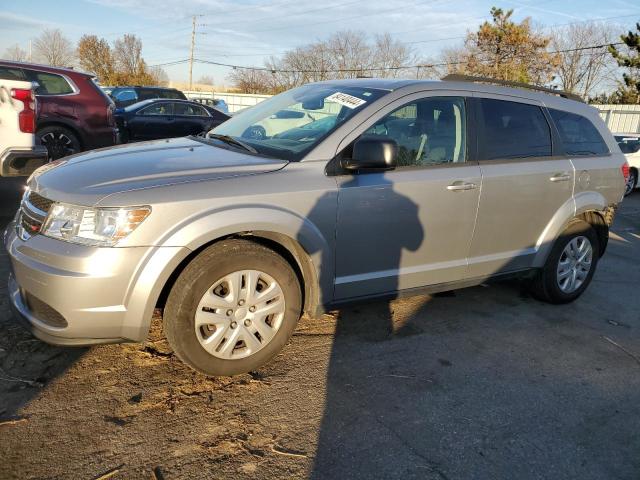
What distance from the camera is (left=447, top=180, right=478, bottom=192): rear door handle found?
3.62m

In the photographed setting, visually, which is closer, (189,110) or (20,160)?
(20,160)

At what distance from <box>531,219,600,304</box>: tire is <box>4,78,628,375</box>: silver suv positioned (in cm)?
2

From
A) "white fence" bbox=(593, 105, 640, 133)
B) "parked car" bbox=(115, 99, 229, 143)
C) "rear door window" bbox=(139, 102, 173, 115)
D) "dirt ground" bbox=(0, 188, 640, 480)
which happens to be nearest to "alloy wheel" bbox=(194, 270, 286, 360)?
"dirt ground" bbox=(0, 188, 640, 480)

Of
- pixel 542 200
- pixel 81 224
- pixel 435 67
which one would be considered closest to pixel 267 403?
pixel 81 224

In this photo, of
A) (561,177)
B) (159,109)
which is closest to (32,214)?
(561,177)

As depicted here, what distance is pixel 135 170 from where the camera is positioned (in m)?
2.90

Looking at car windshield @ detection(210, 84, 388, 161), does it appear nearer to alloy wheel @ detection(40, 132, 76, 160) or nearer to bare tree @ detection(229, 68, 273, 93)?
alloy wheel @ detection(40, 132, 76, 160)

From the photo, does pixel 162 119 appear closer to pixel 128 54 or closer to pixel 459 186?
pixel 459 186

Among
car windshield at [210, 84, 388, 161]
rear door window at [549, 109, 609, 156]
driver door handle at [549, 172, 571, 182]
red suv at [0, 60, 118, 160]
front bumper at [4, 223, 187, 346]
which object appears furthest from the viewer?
red suv at [0, 60, 118, 160]

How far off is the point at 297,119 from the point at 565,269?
2704 millimetres

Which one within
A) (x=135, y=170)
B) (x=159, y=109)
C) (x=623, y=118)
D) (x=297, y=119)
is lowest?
(x=135, y=170)

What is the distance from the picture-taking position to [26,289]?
276 centimetres

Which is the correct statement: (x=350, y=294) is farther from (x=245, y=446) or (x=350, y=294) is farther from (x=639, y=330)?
(x=639, y=330)

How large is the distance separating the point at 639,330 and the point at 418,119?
8.39ft
